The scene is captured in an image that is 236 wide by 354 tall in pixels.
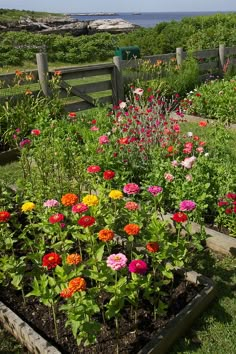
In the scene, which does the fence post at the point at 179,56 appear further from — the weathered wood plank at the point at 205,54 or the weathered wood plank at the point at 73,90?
the weathered wood plank at the point at 73,90

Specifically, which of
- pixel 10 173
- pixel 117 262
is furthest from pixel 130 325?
pixel 10 173

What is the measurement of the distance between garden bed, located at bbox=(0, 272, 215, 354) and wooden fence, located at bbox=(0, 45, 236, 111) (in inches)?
183

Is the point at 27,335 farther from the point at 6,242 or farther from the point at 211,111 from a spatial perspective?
the point at 211,111

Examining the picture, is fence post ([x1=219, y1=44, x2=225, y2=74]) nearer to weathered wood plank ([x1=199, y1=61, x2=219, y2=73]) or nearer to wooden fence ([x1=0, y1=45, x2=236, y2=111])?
wooden fence ([x1=0, y1=45, x2=236, y2=111])

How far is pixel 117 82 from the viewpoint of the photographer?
343 inches

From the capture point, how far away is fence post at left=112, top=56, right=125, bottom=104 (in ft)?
28.3

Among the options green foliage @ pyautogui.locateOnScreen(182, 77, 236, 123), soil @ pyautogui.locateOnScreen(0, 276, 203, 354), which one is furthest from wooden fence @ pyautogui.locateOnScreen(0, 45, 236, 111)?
soil @ pyautogui.locateOnScreen(0, 276, 203, 354)

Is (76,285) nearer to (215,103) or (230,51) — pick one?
(215,103)

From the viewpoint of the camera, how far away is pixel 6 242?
3.10m

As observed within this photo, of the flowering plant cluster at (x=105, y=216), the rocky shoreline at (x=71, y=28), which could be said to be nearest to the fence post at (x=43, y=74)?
the flowering plant cluster at (x=105, y=216)

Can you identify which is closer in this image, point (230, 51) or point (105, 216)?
point (105, 216)

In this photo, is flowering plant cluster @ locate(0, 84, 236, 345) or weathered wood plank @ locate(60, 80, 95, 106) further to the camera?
weathered wood plank @ locate(60, 80, 95, 106)

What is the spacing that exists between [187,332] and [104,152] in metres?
2.29

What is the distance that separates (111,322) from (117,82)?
6681mm
